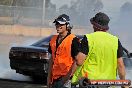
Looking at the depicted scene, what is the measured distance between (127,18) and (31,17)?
52.1 feet

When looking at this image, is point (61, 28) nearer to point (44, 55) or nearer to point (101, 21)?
point (101, 21)

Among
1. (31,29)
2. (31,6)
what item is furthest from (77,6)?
(31,6)

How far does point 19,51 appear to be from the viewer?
12016mm

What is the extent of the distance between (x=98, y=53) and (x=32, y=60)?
22.5 feet

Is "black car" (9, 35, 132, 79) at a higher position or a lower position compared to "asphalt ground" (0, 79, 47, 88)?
higher

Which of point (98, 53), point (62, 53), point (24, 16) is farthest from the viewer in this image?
point (24, 16)

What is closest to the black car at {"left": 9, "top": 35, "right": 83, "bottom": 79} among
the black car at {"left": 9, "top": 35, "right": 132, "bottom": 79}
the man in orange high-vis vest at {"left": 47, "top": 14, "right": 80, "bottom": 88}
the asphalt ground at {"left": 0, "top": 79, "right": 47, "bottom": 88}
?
the black car at {"left": 9, "top": 35, "right": 132, "bottom": 79}

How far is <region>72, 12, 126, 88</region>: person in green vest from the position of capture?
5.01m

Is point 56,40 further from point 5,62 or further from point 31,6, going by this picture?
point 31,6

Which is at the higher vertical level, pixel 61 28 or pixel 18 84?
pixel 61 28

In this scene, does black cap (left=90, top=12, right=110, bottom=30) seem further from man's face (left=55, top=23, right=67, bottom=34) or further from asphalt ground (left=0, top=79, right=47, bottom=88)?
asphalt ground (left=0, top=79, right=47, bottom=88)

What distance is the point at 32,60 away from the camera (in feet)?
38.8

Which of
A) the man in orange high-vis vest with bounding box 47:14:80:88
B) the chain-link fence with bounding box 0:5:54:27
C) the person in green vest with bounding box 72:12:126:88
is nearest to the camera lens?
the person in green vest with bounding box 72:12:126:88

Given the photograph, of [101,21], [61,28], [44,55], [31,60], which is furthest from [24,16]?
[101,21]
